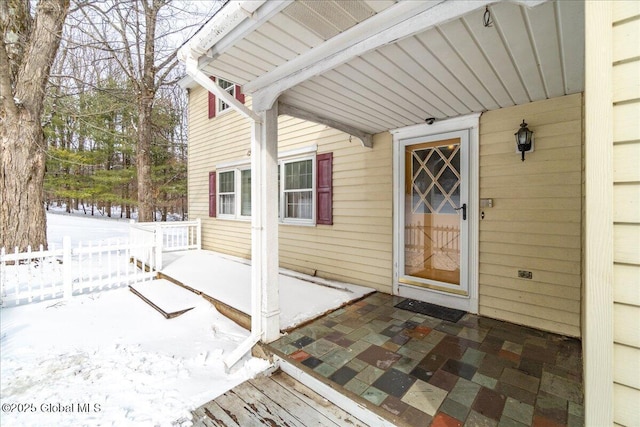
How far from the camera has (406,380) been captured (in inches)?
84.9

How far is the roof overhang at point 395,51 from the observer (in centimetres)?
163

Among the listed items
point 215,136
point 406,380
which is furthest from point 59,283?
point 406,380

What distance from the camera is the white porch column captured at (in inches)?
108

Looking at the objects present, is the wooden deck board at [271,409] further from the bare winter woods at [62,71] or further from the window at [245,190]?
the bare winter woods at [62,71]

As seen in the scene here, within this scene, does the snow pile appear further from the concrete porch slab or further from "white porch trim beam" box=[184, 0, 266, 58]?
"white porch trim beam" box=[184, 0, 266, 58]

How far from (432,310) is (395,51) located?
2.96 metres

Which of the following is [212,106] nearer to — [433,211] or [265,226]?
[265,226]

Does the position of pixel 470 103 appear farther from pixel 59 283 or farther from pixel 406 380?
pixel 59 283

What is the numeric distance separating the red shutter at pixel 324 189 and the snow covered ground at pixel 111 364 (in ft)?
7.46

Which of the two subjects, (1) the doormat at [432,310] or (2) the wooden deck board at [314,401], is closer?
(2) the wooden deck board at [314,401]

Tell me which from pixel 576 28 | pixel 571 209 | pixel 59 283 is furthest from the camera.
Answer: pixel 59 283

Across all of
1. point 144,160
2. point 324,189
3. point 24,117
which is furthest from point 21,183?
point 324,189

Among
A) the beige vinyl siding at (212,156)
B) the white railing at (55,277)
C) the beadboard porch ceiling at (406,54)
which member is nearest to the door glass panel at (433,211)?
the beadboard porch ceiling at (406,54)

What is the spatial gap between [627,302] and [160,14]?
10157mm
